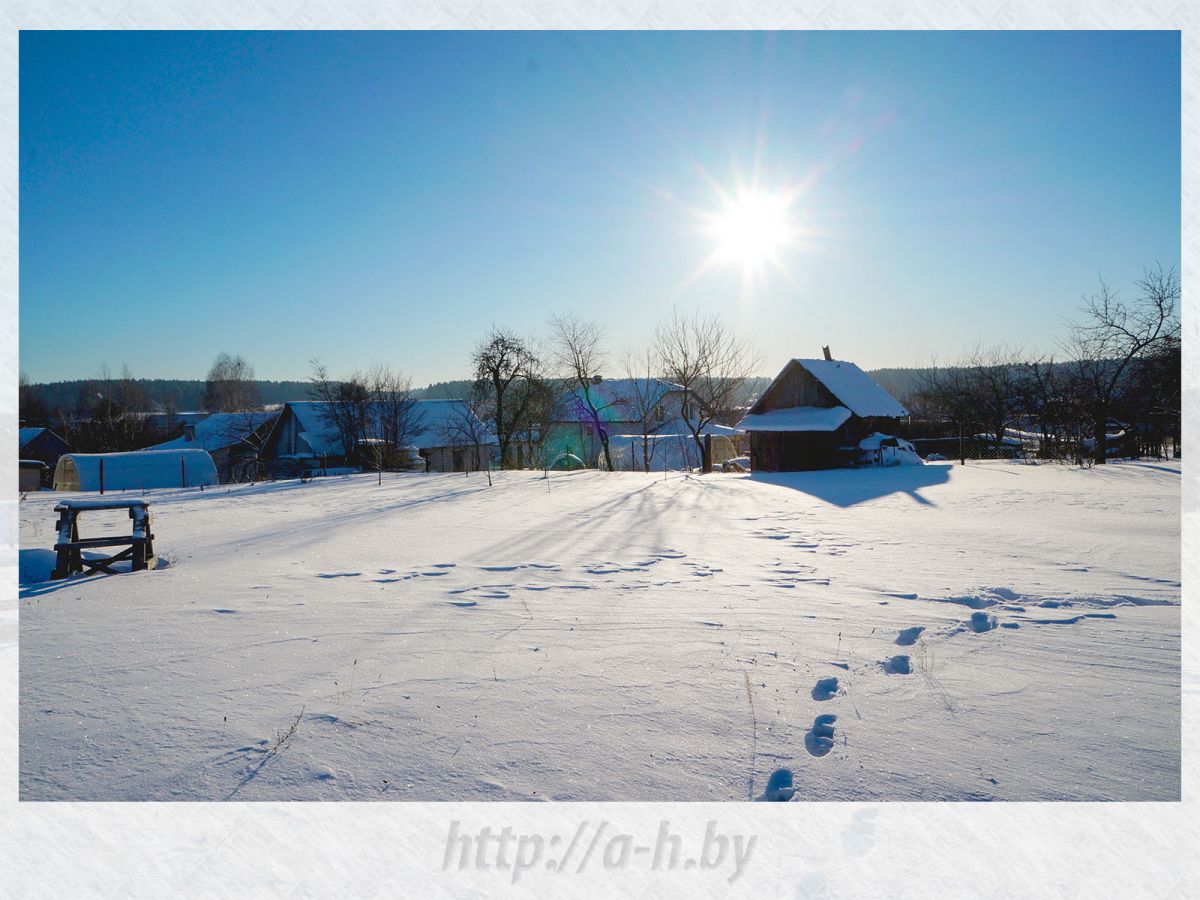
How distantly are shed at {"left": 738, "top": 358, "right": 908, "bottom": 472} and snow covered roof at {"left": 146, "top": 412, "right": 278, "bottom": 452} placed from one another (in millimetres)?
37442

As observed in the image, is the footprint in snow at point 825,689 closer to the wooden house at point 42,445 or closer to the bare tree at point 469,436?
the bare tree at point 469,436

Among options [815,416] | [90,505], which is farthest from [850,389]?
[90,505]

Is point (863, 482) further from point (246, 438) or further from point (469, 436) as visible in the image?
point (246, 438)

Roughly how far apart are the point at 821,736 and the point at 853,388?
25085 mm

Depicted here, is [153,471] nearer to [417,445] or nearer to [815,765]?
[417,445]

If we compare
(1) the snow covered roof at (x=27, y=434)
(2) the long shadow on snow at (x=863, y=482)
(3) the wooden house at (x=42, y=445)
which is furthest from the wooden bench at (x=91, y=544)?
(1) the snow covered roof at (x=27, y=434)

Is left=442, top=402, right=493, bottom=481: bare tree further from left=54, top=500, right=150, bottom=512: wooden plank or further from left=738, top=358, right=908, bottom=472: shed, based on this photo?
left=54, top=500, right=150, bottom=512: wooden plank

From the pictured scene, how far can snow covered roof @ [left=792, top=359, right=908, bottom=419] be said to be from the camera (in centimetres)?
2520

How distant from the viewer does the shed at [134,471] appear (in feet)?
85.3

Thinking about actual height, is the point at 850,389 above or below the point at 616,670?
above

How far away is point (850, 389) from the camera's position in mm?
26156
